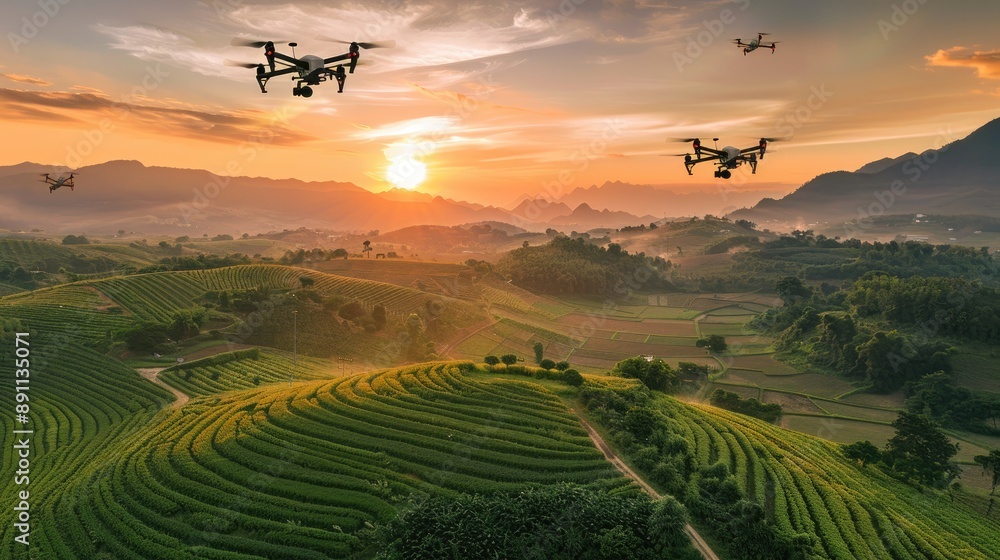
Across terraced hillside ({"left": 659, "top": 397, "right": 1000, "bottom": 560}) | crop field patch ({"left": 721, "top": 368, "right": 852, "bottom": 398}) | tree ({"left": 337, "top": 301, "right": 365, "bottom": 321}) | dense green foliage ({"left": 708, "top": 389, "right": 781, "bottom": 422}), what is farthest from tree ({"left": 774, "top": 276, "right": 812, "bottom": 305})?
tree ({"left": 337, "top": 301, "right": 365, "bottom": 321})

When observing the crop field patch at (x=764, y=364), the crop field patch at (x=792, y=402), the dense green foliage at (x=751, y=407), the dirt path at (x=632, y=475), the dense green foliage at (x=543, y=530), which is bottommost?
the crop field patch at (x=792, y=402)

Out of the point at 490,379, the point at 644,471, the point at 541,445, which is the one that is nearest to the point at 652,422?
the point at 644,471

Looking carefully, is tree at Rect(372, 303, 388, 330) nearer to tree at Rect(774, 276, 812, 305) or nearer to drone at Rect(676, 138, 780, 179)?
drone at Rect(676, 138, 780, 179)

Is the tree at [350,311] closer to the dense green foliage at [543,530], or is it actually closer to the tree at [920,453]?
the dense green foliage at [543,530]

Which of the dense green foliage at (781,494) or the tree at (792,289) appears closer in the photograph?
the dense green foliage at (781,494)

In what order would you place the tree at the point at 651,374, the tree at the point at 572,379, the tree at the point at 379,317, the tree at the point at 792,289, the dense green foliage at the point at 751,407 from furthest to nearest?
the tree at the point at 792,289 → the tree at the point at 379,317 → the dense green foliage at the point at 751,407 → the tree at the point at 651,374 → the tree at the point at 572,379

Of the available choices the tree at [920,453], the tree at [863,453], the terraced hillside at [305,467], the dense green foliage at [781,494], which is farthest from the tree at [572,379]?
the tree at [920,453]

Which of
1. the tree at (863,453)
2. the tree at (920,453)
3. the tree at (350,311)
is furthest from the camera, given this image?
the tree at (350,311)
